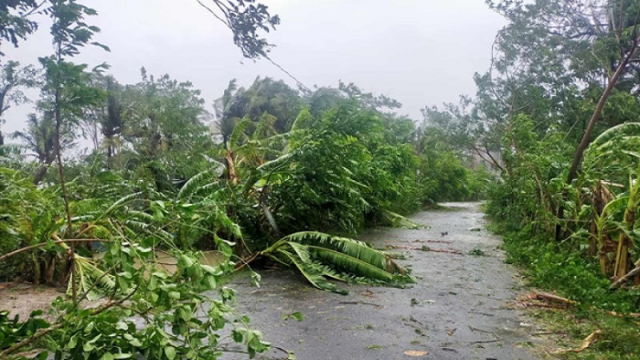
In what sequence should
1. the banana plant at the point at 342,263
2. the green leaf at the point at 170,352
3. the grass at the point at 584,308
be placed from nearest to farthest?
1. the green leaf at the point at 170,352
2. the grass at the point at 584,308
3. the banana plant at the point at 342,263

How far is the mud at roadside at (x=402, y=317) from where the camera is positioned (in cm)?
324

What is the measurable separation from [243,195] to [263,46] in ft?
14.1

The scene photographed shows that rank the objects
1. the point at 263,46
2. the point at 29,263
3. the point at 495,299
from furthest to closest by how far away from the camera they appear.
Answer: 1. the point at 29,263
2. the point at 495,299
3. the point at 263,46

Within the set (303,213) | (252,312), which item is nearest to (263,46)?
(252,312)

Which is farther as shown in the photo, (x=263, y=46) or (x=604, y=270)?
(x=604, y=270)

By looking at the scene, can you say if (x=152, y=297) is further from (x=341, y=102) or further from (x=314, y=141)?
(x=341, y=102)

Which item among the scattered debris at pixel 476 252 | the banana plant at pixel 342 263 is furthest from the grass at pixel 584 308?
the banana plant at pixel 342 263

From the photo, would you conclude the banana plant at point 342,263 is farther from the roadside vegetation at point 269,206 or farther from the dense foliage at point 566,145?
the dense foliage at point 566,145

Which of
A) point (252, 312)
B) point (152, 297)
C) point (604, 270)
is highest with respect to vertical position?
point (152, 297)

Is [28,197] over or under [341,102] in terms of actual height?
under

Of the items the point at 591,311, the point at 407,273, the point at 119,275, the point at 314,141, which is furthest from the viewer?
the point at 314,141

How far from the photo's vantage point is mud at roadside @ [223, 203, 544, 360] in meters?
3.24

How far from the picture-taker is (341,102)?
6.92m

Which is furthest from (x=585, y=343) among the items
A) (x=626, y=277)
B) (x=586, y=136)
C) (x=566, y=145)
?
(x=566, y=145)
